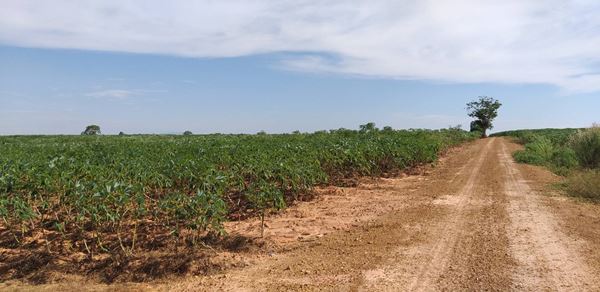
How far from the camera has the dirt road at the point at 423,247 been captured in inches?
222

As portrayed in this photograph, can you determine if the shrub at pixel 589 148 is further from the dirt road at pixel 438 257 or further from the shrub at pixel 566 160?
the dirt road at pixel 438 257

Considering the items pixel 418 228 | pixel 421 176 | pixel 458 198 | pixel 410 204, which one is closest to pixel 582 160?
pixel 421 176

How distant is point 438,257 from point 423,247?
0.51m

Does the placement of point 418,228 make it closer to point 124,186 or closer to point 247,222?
point 247,222

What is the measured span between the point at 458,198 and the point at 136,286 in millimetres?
8136

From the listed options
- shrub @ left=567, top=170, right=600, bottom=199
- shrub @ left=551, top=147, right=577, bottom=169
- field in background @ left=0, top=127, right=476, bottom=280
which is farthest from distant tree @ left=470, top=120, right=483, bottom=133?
field in background @ left=0, top=127, right=476, bottom=280

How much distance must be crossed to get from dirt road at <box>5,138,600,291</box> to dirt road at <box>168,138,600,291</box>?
0.05ft

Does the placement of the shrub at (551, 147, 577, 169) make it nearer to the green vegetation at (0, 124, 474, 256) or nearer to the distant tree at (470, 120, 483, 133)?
the green vegetation at (0, 124, 474, 256)

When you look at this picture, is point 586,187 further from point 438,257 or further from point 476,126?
point 476,126

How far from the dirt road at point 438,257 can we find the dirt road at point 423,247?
0.01 metres

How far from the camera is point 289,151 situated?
13344mm

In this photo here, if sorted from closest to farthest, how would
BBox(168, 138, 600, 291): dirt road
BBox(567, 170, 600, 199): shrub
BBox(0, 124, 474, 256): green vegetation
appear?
BBox(168, 138, 600, 291): dirt road, BBox(0, 124, 474, 256): green vegetation, BBox(567, 170, 600, 199): shrub

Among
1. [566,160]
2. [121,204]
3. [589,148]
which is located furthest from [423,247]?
[589,148]

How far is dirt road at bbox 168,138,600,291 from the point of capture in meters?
5.58
